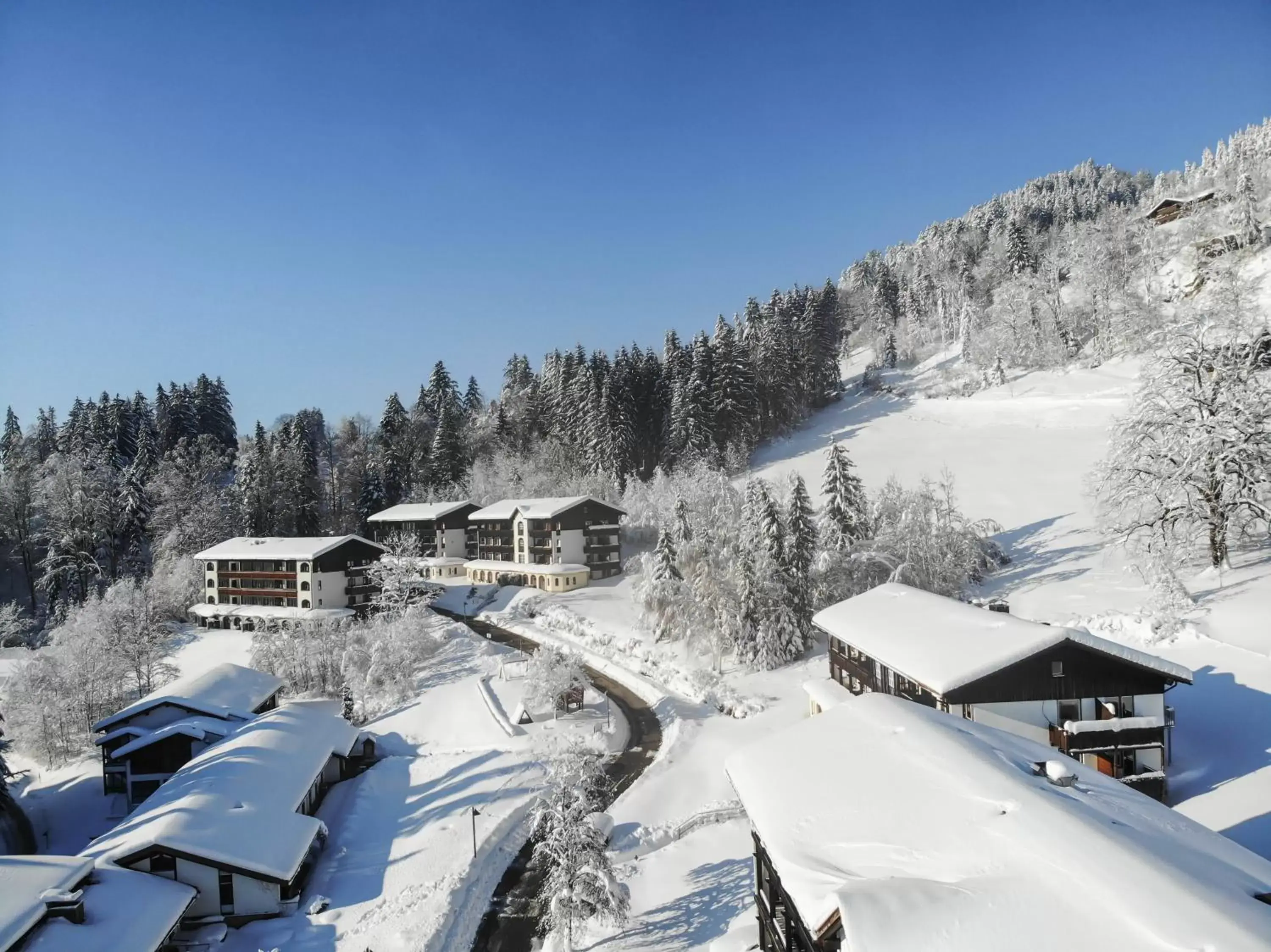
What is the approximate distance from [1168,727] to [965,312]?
79846 mm

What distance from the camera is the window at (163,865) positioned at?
21547mm

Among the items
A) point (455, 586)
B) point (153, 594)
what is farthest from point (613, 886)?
point (153, 594)

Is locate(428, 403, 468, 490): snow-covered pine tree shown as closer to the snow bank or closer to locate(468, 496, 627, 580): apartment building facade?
locate(468, 496, 627, 580): apartment building facade

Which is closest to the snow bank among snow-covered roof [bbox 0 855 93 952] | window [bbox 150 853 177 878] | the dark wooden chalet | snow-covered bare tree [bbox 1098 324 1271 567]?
window [bbox 150 853 177 878]

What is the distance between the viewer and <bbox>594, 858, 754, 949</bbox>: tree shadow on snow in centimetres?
1777

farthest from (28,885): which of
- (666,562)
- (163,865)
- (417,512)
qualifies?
(417,512)

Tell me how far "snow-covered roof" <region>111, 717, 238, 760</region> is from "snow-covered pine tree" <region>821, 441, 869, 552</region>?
33090 millimetres

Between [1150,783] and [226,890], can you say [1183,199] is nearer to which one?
[1150,783]

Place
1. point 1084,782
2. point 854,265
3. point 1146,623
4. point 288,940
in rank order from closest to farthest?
1. point 1084,782
2. point 288,940
3. point 1146,623
4. point 854,265

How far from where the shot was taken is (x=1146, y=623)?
2739 cm

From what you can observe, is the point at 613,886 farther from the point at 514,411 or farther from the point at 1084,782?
the point at 514,411

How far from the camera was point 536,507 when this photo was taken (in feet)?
210

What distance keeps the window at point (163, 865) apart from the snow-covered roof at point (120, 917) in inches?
15.8

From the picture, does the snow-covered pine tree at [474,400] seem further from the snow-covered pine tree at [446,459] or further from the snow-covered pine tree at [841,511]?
the snow-covered pine tree at [841,511]
